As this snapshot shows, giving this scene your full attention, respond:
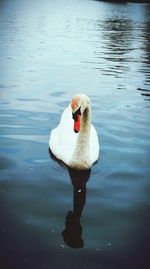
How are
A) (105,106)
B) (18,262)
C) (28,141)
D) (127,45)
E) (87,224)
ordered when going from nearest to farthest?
(18,262) → (87,224) → (28,141) → (105,106) → (127,45)

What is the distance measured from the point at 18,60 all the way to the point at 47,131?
1262 cm

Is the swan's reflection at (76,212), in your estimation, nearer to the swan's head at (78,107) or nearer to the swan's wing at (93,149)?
the swan's wing at (93,149)

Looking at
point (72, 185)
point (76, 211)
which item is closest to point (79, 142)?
point (72, 185)

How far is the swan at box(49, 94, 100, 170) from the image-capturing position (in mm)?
7773

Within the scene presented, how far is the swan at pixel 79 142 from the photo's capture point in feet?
25.5

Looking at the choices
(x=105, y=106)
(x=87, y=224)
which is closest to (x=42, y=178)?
(x=87, y=224)

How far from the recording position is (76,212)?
21.3ft

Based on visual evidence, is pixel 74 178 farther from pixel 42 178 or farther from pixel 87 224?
pixel 87 224

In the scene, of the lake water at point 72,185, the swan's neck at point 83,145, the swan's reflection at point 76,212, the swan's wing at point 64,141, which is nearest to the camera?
the lake water at point 72,185

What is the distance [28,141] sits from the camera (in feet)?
31.4

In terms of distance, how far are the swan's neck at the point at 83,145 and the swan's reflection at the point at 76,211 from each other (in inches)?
6.9

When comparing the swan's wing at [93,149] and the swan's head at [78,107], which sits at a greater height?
the swan's head at [78,107]

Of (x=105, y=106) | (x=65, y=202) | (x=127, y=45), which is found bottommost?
(x=127, y=45)

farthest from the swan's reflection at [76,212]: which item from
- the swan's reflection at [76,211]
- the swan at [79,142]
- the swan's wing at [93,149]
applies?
the swan's wing at [93,149]
